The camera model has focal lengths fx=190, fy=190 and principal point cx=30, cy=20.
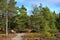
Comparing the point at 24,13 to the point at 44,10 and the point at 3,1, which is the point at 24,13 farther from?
the point at 3,1

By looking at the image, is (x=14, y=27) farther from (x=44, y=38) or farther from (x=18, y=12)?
(x=44, y=38)

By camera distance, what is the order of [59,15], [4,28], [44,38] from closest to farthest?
[44,38] < [4,28] < [59,15]

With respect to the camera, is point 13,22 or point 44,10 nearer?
point 44,10

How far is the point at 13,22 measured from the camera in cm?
5025

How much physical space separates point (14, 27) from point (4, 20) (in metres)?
6.82

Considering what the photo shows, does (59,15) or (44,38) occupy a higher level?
(59,15)

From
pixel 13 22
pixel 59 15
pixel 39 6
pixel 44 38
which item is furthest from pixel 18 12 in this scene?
pixel 44 38

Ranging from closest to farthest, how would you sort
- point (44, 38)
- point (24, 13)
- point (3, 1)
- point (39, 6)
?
point (44, 38) → point (3, 1) → point (39, 6) → point (24, 13)

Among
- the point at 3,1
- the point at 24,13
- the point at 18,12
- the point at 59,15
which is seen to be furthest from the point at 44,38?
the point at 59,15

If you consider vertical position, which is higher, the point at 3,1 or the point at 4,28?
the point at 3,1

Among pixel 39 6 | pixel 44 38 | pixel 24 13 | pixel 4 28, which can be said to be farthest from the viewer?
pixel 24 13

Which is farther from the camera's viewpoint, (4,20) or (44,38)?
(4,20)

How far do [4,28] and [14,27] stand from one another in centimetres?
531

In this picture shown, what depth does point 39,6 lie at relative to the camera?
43.8 meters
